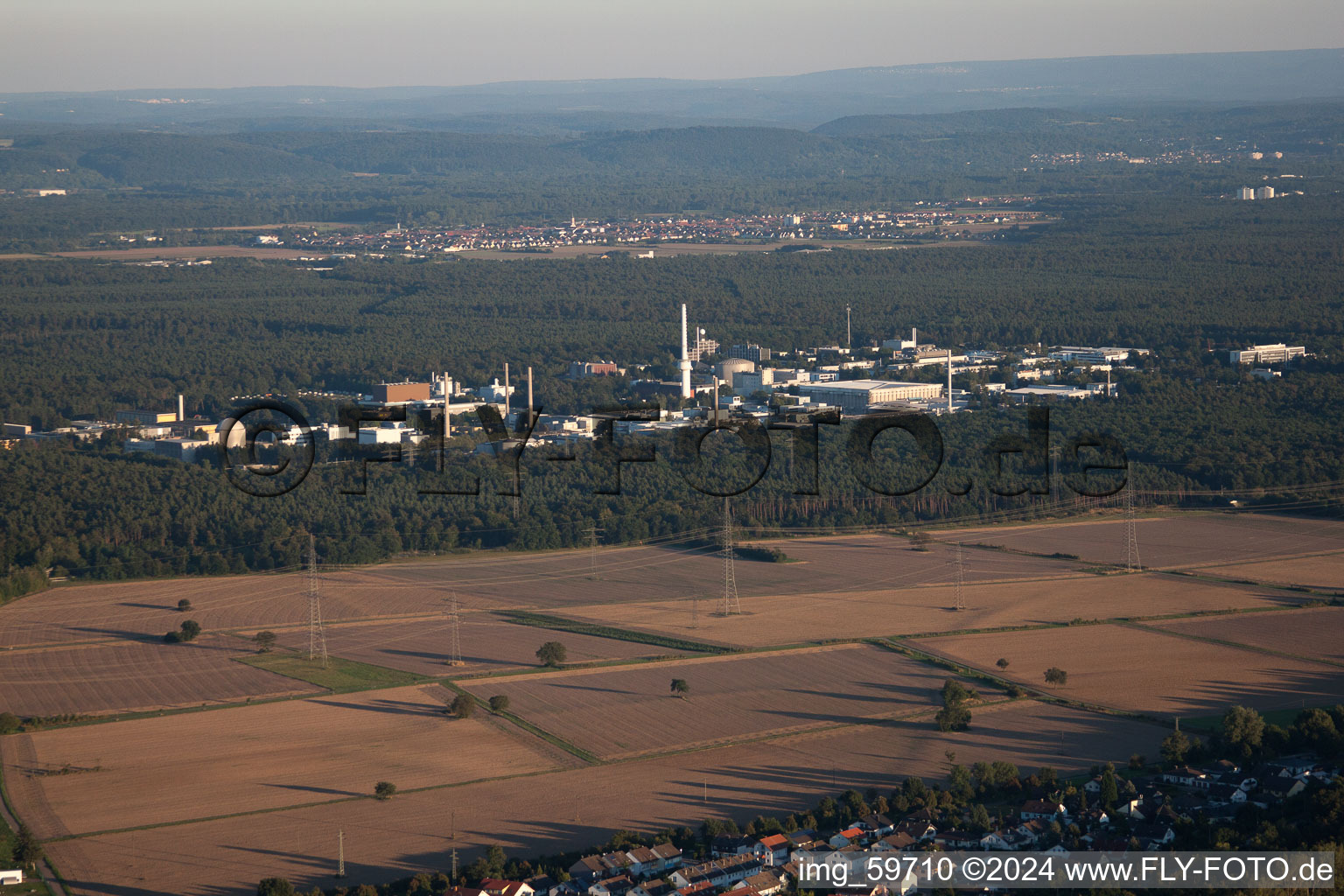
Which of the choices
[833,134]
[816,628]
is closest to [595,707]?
[816,628]

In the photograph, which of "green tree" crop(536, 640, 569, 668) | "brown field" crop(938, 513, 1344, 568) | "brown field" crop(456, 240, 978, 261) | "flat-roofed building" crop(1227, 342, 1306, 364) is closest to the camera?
"green tree" crop(536, 640, 569, 668)

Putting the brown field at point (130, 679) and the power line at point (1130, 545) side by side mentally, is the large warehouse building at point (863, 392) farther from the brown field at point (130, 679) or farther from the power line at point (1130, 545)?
the brown field at point (130, 679)

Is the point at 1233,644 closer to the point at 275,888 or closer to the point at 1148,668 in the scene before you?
the point at 1148,668

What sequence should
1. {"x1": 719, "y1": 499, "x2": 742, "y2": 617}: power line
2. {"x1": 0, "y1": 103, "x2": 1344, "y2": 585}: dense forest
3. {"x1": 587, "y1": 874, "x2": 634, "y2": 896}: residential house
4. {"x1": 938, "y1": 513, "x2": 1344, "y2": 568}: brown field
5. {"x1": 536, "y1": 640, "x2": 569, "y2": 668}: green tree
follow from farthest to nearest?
1. {"x1": 0, "y1": 103, "x2": 1344, "y2": 585}: dense forest
2. {"x1": 938, "y1": 513, "x2": 1344, "y2": 568}: brown field
3. {"x1": 719, "y1": 499, "x2": 742, "y2": 617}: power line
4. {"x1": 536, "y1": 640, "x2": 569, "y2": 668}: green tree
5. {"x1": 587, "y1": 874, "x2": 634, "y2": 896}: residential house

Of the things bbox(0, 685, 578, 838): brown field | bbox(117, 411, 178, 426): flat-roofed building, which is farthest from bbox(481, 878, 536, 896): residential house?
bbox(117, 411, 178, 426): flat-roofed building

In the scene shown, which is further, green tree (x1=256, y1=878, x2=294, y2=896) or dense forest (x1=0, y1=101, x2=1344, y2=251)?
dense forest (x1=0, y1=101, x2=1344, y2=251)

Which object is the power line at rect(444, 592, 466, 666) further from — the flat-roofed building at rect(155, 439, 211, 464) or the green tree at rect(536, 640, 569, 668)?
the flat-roofed building at rect(155, 439, 211, 464)
